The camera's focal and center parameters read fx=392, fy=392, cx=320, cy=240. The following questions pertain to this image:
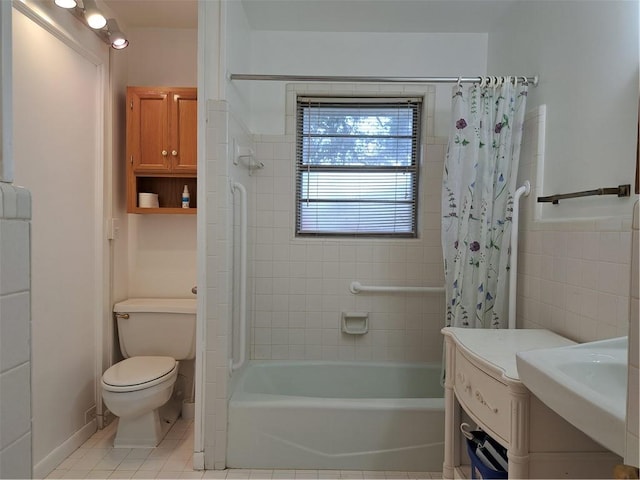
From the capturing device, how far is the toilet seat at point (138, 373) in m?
2.05

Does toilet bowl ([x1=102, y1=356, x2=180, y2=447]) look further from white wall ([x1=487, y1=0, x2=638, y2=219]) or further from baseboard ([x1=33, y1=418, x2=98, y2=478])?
white wall ([x1=487, y1=0, x2=638, y2=219])

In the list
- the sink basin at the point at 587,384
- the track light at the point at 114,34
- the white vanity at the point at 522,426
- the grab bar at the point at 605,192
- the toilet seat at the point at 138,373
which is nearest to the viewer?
the sink basin at the point at 587,384

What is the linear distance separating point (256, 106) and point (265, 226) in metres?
0.81

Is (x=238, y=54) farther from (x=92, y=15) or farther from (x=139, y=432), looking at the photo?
(x=139, y=432)

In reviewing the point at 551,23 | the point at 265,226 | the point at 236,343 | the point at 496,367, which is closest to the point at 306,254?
the point at 265,226

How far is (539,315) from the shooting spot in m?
1.90

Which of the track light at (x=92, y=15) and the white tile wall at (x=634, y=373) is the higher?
the track light at (x=92, y=15)

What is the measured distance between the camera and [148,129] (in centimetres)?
243

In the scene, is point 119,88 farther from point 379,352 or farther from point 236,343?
point 379,352

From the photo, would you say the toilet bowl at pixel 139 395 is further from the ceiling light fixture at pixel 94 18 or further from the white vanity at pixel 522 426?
the ceiling light fixture at pixel 94 18

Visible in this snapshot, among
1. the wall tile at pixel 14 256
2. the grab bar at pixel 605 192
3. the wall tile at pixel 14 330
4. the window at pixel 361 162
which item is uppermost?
the window at pixel 361 162

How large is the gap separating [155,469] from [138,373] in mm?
491

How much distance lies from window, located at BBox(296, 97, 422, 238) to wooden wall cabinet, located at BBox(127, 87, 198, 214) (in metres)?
0.71

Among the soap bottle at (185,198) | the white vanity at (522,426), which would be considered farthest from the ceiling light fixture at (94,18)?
the white vanity at (522,426)
